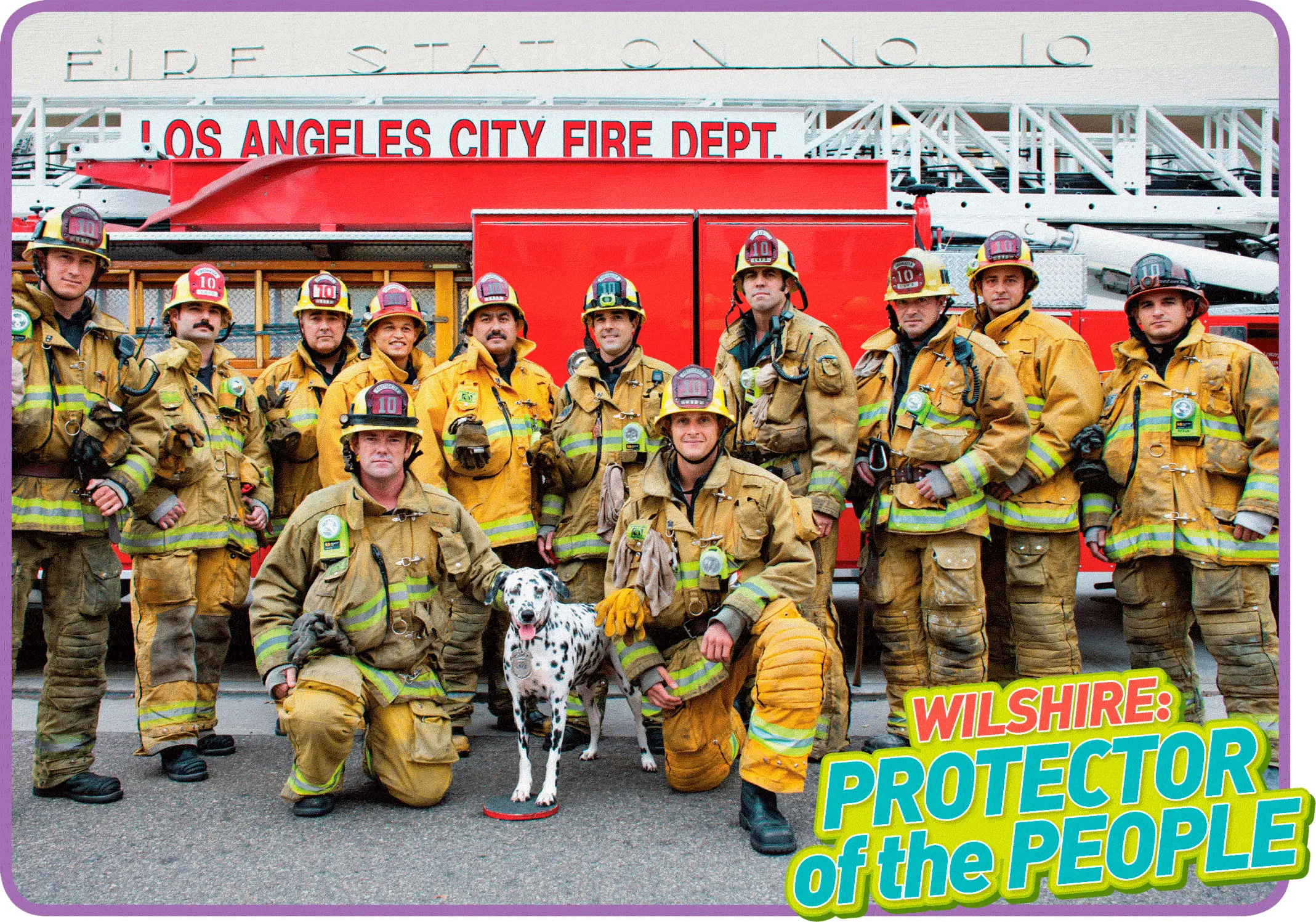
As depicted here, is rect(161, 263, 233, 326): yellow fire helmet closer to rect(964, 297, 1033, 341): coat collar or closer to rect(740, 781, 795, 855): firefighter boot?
rect(740, 781, 795, 855): firefighter boot

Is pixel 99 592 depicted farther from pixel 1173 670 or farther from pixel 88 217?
pixel 1173 670

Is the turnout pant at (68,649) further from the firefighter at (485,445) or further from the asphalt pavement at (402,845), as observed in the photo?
the firefighter at (485,445)

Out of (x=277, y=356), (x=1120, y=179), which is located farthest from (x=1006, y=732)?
(x=1120, y=179)

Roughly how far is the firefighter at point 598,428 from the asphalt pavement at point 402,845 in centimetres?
87

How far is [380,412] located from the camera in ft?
11.7

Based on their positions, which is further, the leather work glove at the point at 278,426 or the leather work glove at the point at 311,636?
the leather work glove at the point at 278,426

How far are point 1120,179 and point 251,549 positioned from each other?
8573 millimetres

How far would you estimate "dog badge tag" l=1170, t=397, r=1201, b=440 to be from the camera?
155 inches

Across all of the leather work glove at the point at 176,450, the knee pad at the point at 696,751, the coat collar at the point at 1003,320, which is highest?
the coat collar at the point at 1003,320

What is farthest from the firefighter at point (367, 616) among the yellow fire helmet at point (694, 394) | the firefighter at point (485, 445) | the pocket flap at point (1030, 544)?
the pocket flap at point (1030, 544)

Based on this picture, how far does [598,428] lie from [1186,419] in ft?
8.41

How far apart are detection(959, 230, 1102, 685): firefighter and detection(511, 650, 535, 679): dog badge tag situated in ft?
6.80

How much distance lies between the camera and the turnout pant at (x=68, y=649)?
12.0ft

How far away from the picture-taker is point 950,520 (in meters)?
3.98
